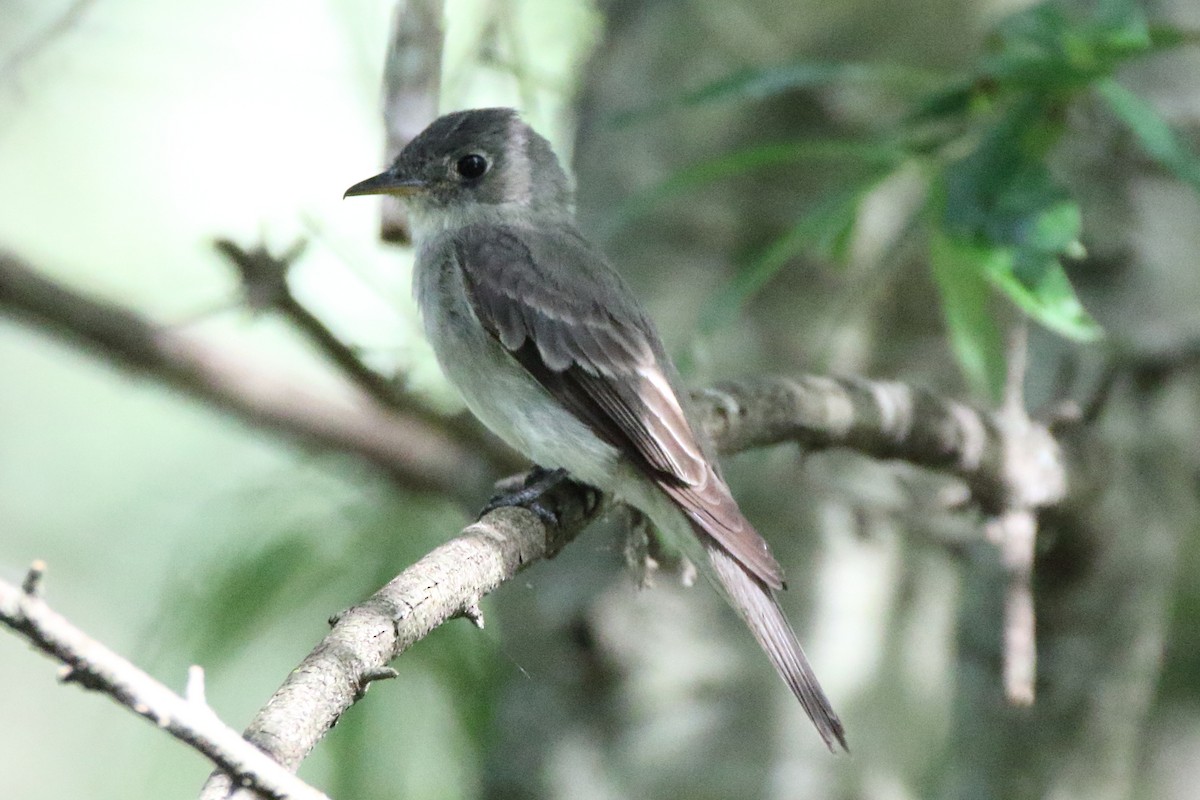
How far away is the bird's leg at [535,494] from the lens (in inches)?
97.7

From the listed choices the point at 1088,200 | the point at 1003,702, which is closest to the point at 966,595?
the point at 1003,702

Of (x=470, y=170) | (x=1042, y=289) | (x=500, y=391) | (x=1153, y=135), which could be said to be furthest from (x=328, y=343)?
(x=1153, y=135)

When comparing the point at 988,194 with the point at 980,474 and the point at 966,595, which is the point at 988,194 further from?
the point at 966,595

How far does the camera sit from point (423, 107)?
293 cm

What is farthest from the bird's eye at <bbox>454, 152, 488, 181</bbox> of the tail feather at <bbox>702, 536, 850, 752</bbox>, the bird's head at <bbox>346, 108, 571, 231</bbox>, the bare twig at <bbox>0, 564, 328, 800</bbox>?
the bare twig at <bbox>0, 564, 328, 800</bbox>

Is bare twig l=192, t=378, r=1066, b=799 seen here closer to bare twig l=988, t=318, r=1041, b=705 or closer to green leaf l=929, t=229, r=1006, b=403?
bare twig l=988, t=318, r=1041, b=705

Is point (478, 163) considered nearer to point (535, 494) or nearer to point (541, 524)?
point (535, 494)

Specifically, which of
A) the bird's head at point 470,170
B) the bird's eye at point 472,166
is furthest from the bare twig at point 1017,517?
the bird's eye at point 472,166

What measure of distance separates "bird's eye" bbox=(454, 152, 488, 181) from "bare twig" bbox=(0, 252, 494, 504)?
0.70 metres

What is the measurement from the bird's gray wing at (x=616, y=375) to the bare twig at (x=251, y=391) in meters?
0.55

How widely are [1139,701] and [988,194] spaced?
4.95 feet

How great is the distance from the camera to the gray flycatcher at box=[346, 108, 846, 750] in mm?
2648

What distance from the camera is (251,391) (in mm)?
3502

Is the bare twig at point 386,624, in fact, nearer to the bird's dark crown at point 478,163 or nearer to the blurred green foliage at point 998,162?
the blurred green foliage at point 998,162
